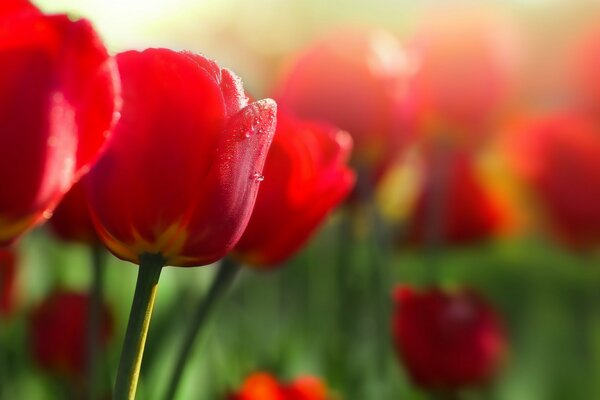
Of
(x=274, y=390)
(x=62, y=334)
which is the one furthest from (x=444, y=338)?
(x=62, y=334)

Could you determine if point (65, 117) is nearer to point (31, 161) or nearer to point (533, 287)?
point (31, 161)

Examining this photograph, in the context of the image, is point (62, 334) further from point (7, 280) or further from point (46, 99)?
point (46, 99)

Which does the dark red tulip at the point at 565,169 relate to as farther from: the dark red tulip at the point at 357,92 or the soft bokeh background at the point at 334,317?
the dark red tulip at the point at 357,92

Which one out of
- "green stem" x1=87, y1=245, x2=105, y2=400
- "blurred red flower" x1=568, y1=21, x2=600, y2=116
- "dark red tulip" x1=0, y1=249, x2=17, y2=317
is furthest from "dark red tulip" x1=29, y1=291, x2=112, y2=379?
"blurred red flower" x1=568, y1=21, x2=600, y2=116

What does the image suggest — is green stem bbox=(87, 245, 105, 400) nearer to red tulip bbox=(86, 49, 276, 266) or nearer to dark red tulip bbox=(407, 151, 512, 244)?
red tulip bbox=(86, 49, 276, 266)

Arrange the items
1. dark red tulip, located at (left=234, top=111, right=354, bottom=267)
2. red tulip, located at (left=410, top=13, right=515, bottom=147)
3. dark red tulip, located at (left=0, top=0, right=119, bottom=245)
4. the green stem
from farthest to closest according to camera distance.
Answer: red tulip, located at (left=410, top=13, right=515, bottom=147) < the green stem < dark red tulip, located at (left=234, top=111, right=354, bottom=267) < dark red tulip, located at (left=0, top=0, right=119, bottom=245)
